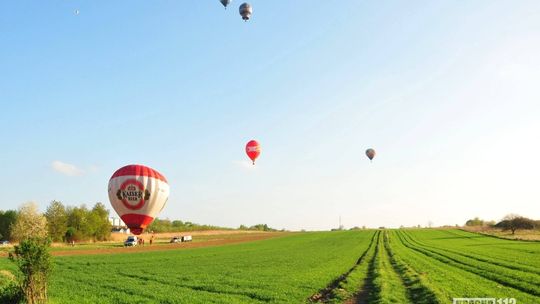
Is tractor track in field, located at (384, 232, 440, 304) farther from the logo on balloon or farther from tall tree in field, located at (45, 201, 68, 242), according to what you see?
tall tree in field, located at (45, 201, 68, 242)

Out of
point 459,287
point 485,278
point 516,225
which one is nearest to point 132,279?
point 459,287

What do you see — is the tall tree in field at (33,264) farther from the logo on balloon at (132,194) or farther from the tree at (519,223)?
the tree at (519,223)

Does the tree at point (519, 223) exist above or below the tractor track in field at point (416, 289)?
above

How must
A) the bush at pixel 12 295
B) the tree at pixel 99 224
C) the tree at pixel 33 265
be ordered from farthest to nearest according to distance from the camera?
the tree at pixel 99 224
the bush at pixel 12 295
the tree at pixel 33 265

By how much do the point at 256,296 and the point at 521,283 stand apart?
49.4ft

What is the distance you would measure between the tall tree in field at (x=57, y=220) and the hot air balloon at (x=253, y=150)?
7768 cm

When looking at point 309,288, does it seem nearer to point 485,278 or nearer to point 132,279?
point 485,278

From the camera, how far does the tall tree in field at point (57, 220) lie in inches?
4515

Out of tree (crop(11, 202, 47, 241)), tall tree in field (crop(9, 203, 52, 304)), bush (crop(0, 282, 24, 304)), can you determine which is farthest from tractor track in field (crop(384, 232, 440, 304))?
tree (crop(11, 202, 47, 241))

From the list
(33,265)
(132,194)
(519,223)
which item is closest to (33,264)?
(33,265)

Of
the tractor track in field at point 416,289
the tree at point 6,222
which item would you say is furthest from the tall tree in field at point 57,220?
the tractor track in field at point 416,289

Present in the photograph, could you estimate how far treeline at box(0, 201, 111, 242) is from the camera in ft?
379

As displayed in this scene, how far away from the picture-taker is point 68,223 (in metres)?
120

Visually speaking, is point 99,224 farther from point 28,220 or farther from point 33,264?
point 33,264
